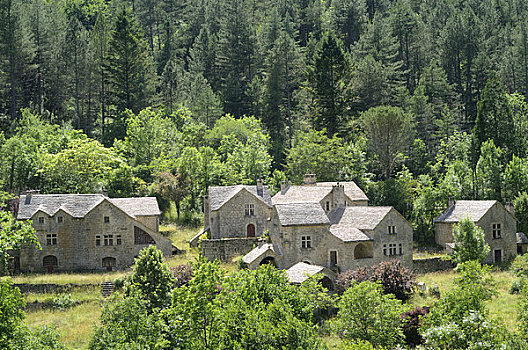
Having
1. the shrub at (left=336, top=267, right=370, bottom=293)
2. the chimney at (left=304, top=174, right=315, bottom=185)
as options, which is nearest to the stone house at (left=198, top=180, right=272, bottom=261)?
the chimney at (left=304, top=174, right=315, bottom=185)

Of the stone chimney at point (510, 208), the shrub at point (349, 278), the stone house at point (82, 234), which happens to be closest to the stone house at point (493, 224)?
the stone chimney at point (510, 208)

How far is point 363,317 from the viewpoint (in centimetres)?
3847

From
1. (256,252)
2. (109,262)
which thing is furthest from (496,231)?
(109,262)

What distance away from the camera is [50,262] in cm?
5822

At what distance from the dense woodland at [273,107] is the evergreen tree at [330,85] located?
0.20 metres

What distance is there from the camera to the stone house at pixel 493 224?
6334cm

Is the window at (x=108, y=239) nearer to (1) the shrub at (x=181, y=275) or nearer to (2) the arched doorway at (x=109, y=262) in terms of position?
(2) the arched doorway at (x=109, y=262)

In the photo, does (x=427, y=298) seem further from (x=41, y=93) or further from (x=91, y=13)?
(x=91, y=13)

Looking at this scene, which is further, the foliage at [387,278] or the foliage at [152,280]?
the foliage at [387,278]

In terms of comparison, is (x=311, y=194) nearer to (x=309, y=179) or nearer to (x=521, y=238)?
(x=309, y=179)

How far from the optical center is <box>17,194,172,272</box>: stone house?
57938 mm

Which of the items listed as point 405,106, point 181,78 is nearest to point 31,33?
point 181,78

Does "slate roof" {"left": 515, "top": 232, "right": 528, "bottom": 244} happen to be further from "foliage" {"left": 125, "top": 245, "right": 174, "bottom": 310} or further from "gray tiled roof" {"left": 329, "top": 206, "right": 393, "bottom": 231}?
"foliage" {"left": 125, "top": 245, "right": 174, "bottom": 310}

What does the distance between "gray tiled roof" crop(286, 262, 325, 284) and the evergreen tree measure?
36595mm
